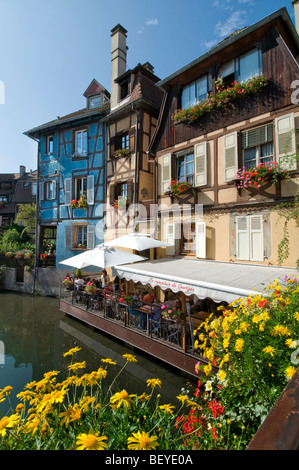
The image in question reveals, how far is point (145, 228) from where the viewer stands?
11.3 m

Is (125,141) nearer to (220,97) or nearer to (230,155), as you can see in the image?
(220,97)

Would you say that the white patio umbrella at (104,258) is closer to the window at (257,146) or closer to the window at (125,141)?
the window at (257,146)

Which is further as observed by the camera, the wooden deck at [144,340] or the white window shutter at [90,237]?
the white window shutter at [90,237]

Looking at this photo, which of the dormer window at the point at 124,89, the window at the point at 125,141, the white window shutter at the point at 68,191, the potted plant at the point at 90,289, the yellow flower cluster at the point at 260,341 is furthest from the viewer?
the white window shutter at the point at 68,191

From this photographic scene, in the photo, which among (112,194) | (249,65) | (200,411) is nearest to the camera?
(200,411)

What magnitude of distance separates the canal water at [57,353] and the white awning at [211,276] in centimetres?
191

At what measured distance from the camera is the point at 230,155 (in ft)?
26.9

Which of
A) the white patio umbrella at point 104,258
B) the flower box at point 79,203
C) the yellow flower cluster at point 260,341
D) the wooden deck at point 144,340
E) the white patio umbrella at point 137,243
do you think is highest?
the flower box at point 79,203

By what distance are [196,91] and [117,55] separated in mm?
7653

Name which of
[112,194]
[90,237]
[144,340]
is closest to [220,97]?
[112,194]

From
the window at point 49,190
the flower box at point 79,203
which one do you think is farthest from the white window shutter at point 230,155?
the window at point 49,190

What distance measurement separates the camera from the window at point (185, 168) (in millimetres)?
9711

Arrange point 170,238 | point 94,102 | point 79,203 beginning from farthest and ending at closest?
point 94,102
point 79,203
point 170,238
